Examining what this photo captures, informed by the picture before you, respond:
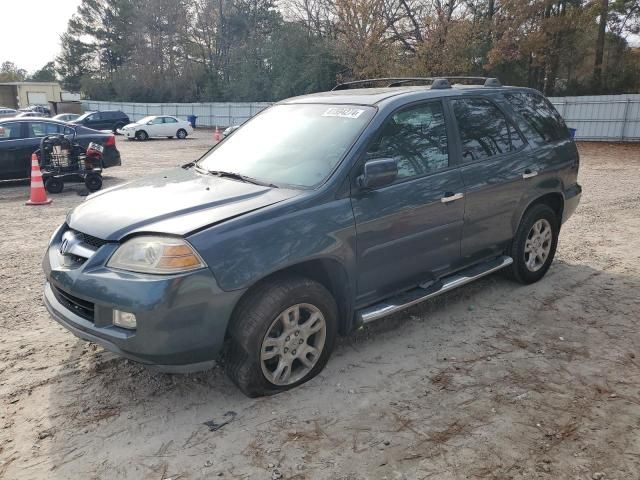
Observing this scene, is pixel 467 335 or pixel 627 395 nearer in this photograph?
pixel 627 395

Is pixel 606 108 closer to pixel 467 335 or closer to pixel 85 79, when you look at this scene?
pixel 467 335

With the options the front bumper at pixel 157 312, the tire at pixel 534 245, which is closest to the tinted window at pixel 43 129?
the front bumper at pixel 157 312

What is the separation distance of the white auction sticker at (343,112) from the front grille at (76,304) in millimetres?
2182

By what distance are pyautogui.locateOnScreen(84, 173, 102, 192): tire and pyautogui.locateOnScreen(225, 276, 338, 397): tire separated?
8882 millimetres

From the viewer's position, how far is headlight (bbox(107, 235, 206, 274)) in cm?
287

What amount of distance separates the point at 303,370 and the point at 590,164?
15.0 meters

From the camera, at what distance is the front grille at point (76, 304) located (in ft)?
10.2

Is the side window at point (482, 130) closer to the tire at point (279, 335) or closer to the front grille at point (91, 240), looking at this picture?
the tire at point (279, 335)

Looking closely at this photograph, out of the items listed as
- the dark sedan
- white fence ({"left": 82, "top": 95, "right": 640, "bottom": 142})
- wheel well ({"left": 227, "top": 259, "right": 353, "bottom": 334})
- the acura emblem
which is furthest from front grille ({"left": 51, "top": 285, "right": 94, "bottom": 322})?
white fence ({"left": 82, "top": 95, "right": 640, "bottom": 142})

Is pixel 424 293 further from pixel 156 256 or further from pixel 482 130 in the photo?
pixel 156 256

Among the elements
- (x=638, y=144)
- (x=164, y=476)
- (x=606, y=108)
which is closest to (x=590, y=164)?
(x=638, y=144)

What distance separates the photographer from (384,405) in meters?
3.25

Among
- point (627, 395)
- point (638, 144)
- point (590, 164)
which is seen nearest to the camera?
point (627, 395)

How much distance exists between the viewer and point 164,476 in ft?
8.70
